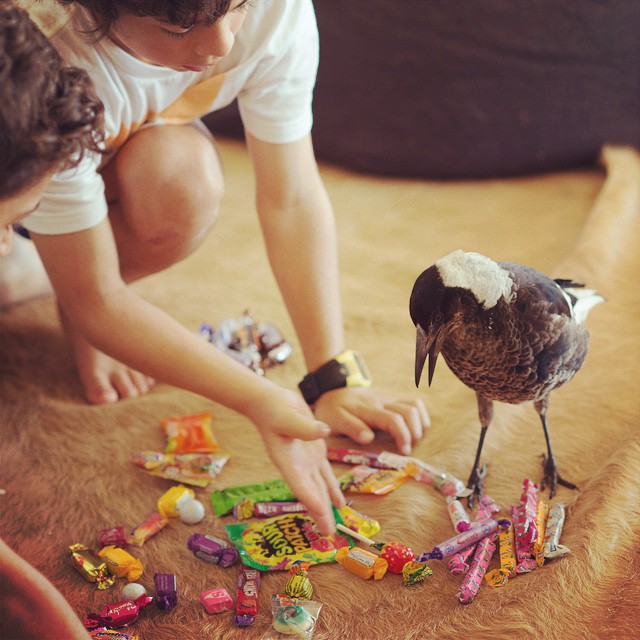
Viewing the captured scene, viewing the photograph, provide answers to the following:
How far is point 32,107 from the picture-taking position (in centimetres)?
65

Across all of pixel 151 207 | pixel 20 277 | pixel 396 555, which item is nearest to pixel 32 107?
pixel 151 207

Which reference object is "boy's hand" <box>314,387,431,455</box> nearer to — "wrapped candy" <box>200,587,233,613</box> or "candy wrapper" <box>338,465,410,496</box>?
"candy wrapper" <box>338,465,410,496</box>

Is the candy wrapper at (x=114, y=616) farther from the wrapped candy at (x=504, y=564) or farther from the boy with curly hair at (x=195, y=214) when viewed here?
the wrapped candy at (x=504, y=564)

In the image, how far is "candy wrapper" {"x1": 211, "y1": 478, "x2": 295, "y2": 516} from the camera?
38.9 inches

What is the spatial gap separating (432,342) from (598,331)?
1.79ft

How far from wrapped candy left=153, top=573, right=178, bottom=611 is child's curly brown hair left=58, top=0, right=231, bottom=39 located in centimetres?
56

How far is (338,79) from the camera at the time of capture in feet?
6.28

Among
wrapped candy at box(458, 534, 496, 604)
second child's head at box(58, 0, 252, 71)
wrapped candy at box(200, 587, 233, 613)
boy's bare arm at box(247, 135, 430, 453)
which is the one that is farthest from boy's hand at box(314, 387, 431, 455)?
second child's head at box(58, 0, 252, 71)

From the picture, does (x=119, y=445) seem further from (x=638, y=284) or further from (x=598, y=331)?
(x=638, y=284)

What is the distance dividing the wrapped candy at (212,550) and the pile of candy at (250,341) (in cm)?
38

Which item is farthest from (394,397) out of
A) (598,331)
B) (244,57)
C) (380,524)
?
(244,57)

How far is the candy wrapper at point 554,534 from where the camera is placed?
2.77 ft

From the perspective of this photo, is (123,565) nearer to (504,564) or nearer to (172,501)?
(172,501)

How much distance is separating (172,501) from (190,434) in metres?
0.15
